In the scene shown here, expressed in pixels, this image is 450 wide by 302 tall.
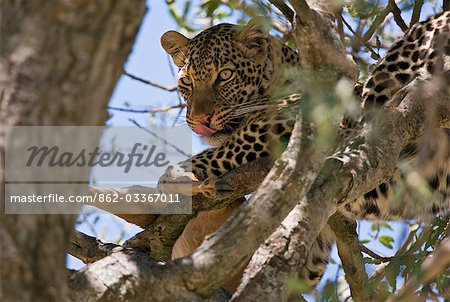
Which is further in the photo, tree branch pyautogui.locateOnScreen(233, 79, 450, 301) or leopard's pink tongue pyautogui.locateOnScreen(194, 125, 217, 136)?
leopard's pink tongue pyautogui.locateOnScreen(194, 125, 217, 136)

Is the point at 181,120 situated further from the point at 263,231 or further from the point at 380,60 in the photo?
the point at 263,231

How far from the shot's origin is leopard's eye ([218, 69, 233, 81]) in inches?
277

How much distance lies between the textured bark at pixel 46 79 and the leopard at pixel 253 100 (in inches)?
88.2

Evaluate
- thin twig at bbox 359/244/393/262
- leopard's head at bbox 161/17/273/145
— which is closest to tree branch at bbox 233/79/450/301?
thin twig at bbox 359/244/393/262

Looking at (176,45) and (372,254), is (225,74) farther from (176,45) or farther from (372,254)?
(372,254)

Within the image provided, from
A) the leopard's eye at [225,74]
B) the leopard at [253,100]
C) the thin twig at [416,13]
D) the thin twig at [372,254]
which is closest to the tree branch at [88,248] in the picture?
the leopard at [253,100]

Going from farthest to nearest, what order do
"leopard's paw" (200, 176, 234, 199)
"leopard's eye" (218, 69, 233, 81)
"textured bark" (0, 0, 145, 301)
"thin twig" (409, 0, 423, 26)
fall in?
"leopard's eye" (218, 69, 233, 81)
"thin twig" (409, 0, 423, 26)
"leopard's paw" (200, 176, 234, 199)
"textured bark" (0, 0, 145, 301)

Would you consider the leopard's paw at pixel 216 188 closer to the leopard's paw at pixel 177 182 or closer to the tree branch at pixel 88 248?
the leopard's paw at pixel 177 182

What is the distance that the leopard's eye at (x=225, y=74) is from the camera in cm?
704

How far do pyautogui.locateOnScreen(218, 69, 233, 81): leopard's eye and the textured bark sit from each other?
442 cm

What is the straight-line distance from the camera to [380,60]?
614 centimetres

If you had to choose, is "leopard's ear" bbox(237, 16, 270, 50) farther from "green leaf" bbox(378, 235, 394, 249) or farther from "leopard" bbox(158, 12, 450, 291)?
"green leaf" bbox(378, 235, 394, 249)

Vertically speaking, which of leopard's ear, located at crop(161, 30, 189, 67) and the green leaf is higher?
leopard's ear, located at crop(161, 30, 189, 67)

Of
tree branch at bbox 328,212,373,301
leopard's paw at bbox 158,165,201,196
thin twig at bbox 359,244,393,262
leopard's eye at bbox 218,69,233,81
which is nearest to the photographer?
leopard's paw at bbox 158,165,201,196
